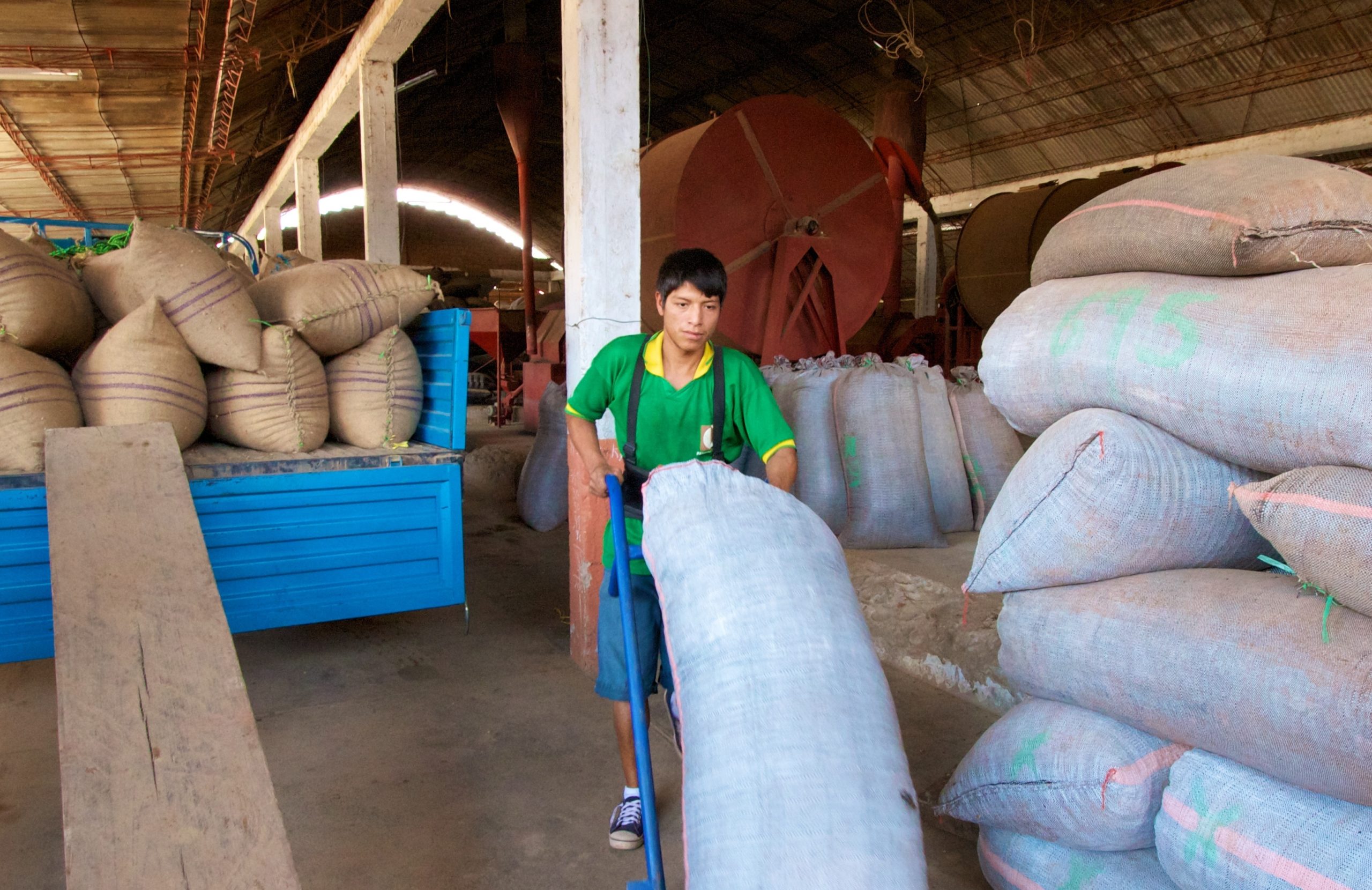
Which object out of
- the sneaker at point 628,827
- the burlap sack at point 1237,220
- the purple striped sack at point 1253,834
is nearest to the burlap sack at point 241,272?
the sneaker at point 628,827

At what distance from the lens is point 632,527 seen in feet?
6.84

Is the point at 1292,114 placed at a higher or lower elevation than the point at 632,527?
higher

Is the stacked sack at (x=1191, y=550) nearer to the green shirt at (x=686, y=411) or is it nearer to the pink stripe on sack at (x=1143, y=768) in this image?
the pink stripe on sack at (x=1143, y=768)

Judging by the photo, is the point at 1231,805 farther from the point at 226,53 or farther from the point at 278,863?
the point at 226,53

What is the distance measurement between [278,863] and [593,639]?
2.18 metres

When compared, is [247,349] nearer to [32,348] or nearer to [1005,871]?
[32,348]

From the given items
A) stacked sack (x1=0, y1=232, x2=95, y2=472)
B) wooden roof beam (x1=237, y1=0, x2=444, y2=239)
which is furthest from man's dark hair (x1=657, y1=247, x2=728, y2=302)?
wooden roof beam (x1=237, y1=0, x2=444, y2=239)

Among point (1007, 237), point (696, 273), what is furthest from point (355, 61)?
point (696, 273)

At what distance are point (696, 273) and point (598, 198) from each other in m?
1.27

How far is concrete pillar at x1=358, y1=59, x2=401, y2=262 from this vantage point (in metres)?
6.35

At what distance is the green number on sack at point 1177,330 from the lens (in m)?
1.63

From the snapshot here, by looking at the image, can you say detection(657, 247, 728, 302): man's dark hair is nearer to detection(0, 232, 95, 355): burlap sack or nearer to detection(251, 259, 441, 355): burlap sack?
detection(251, 259, 441, 355): burlap sack

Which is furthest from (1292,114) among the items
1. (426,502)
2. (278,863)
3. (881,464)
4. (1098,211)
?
(278,863)

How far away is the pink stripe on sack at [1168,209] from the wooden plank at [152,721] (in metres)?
1.83
